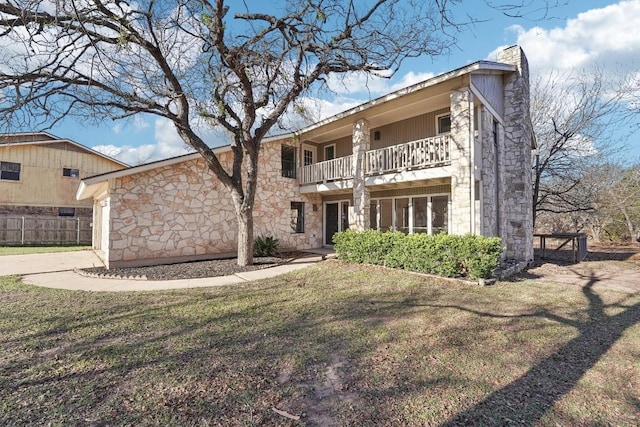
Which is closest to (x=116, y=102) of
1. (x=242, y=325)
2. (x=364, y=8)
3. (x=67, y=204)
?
(x=364, y=8)

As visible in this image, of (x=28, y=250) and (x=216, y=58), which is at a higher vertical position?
(x=216, y=58)

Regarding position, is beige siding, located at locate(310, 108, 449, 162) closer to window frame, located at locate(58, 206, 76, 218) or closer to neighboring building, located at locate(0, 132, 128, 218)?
neighboring building, located at locate(0, 132, 128, 218)

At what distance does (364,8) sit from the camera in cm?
706

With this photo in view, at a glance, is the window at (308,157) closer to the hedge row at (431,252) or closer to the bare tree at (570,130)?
the hedge row at (431,252)

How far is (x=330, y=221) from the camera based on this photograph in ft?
46.1

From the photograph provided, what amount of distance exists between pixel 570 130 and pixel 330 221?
1189 cm

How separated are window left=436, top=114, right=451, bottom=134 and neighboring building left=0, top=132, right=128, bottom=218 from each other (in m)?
20.4

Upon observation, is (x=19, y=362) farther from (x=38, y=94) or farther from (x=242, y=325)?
(x=38, y=94)

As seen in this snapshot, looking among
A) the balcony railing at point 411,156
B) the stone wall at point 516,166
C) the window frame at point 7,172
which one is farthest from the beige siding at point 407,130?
the window frame at point 7,172

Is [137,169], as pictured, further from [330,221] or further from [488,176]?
[488,176]

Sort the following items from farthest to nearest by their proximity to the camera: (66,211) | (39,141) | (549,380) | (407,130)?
1. (66,211)
2. (39,141)
3. (407,130)
4. (549,380)

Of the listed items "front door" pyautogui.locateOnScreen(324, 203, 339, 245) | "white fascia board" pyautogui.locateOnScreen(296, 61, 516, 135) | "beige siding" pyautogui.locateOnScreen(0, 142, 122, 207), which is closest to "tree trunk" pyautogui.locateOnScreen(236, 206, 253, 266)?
"white fascia board" pyautogui.locateOnScreen(296, 61, 516, 135)

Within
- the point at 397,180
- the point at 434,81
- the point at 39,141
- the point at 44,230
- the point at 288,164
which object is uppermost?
the point at 39,141

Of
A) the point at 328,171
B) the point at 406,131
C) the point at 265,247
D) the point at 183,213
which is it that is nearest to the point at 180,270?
the point at 183,213
